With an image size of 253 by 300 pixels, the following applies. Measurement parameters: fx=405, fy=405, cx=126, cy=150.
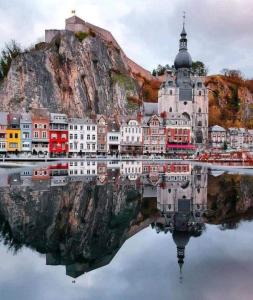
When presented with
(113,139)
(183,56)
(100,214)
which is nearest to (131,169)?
(100,214)

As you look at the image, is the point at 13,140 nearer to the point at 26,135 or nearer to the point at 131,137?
the point at 26,135

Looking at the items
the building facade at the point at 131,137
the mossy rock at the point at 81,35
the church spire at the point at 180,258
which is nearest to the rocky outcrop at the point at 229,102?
the building facade at the point at 131,137

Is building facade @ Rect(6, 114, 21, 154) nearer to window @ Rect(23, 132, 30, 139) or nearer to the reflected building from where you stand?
window @ Rect(23, 132, 30, 139)

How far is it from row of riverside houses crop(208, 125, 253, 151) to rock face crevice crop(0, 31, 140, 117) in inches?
874

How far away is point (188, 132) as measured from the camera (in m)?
91.0

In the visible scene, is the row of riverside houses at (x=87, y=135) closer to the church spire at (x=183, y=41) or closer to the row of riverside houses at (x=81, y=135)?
the row of riverside houses at (x=81, y=135)

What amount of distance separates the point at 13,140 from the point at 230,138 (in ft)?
193

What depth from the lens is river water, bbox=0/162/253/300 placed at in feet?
33.2

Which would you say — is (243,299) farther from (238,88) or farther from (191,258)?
(238,88)

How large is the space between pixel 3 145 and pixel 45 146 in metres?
7.77

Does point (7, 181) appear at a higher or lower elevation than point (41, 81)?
lower

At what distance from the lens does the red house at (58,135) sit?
3073 inches

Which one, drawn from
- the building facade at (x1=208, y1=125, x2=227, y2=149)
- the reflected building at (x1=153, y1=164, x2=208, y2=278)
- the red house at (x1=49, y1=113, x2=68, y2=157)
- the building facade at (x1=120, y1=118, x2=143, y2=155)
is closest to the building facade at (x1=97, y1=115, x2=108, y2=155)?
the building facade at (x1=120, y1=118, x2=143, y2=155)

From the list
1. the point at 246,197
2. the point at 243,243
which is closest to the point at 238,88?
the point at 246,197
